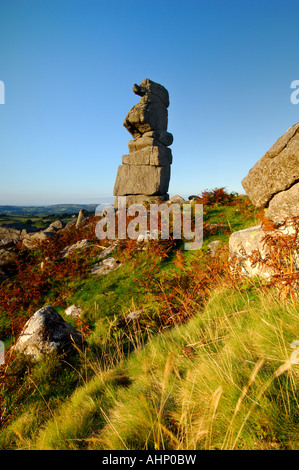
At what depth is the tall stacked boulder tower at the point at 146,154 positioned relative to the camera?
15.8 metres

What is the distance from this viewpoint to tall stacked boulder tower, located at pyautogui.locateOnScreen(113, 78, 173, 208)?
51.8ft

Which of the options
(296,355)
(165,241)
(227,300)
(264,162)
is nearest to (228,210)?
(264,162)

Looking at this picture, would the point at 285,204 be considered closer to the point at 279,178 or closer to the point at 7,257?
the point at 279,178

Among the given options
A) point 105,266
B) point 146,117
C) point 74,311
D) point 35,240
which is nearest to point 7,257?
point 35,240

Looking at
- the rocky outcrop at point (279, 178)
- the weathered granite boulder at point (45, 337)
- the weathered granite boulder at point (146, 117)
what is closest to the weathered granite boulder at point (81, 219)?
the weathered granite boulder at point (146, 117)

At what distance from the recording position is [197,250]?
293 inches

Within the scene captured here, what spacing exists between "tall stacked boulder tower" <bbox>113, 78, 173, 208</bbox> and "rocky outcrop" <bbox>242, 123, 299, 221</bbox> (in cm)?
864

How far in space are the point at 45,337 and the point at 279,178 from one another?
25.1ft

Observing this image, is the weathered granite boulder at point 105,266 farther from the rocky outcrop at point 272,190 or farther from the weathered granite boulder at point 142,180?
the weathered granite boulder at point 142,180

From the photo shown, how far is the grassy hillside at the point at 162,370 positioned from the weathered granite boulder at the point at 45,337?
0.69 feet

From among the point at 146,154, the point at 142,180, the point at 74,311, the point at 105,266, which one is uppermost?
the point at 146,154

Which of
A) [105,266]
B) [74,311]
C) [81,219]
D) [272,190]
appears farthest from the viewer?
[81,219]

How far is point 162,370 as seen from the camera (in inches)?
116
